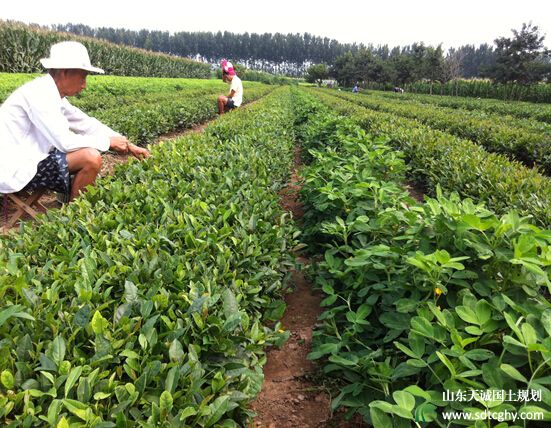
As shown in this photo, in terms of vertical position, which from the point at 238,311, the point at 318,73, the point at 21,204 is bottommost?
the point at 21,204

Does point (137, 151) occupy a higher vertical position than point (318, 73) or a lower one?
lower

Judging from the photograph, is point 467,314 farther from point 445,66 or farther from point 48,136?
point 445,66

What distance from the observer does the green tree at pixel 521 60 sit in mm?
43781

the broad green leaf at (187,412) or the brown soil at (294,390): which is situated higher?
the broad green leaf at (187,412)

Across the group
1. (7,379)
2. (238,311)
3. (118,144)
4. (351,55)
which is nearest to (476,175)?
(238,311)

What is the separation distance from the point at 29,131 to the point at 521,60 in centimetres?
5542

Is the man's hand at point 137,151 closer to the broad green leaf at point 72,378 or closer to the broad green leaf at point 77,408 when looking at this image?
the broad green leaf at point 72,378

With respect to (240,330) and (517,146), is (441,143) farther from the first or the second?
(240,330)

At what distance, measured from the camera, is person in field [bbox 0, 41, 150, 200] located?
3.22m

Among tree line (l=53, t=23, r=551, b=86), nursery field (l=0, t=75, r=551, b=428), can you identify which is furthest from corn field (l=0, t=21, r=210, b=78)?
nursery field (l=0, t=75, r=551, b=428)

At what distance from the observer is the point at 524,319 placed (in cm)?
141

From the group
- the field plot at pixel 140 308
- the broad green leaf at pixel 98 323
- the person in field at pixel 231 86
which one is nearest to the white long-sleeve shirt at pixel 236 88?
the person in field at pixel 231 86

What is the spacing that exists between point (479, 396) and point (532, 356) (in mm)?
281

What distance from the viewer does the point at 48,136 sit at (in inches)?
130
